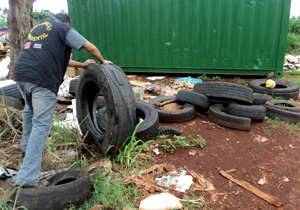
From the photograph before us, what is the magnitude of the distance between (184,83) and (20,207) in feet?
19.2

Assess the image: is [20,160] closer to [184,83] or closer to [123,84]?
[123,84]

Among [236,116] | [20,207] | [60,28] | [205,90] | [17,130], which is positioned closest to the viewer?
[20,207]

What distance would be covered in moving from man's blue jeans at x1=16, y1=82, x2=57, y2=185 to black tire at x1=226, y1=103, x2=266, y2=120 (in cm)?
320

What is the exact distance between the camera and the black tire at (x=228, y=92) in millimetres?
4340

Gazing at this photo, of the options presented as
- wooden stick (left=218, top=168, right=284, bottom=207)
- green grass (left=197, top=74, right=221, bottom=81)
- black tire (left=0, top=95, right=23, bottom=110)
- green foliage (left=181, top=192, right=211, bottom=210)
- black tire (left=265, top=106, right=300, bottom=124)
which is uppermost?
black tire (left=0, top=95, right=23, bottom=110)

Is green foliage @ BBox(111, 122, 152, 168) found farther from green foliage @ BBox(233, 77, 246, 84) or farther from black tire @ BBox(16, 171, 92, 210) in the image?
green foliage @ BBox(233, 77, 246, 84)

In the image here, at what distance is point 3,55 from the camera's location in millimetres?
11875

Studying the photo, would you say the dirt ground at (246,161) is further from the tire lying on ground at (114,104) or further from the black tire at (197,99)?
A: the tire lying on ground at (114,104)

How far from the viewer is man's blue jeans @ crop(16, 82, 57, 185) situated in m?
2.33

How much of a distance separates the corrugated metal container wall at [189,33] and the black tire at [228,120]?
392 centimetres

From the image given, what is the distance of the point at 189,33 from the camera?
25.5ft

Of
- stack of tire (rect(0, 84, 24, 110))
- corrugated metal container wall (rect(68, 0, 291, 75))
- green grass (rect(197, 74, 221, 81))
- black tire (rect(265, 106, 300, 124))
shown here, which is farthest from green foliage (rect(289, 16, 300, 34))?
stack of tire (rect(0, 84, 24, 110))

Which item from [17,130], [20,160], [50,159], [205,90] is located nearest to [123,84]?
[50,159]

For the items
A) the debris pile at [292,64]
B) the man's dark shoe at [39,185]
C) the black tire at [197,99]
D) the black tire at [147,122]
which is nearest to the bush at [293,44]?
the debris pile at [292,64]
